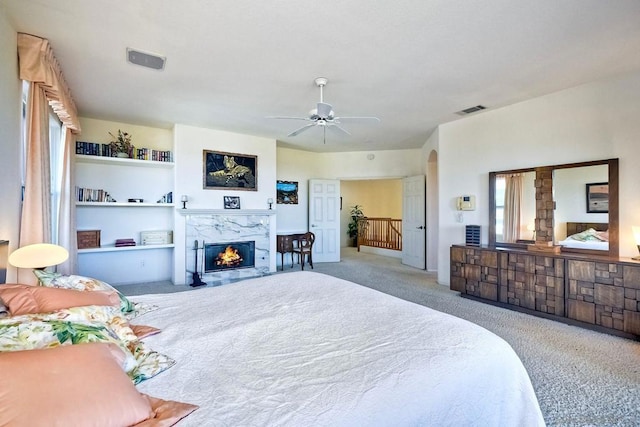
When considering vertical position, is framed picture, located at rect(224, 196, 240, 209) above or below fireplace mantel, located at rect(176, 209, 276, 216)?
above

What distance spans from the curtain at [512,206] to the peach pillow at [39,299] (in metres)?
4.71

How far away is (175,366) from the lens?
1.16 metres

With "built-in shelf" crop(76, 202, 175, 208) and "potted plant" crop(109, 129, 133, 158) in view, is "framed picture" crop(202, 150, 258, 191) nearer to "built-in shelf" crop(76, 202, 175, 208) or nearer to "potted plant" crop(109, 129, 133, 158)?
"built-in shelf" crop(76, 202, 175, 208)

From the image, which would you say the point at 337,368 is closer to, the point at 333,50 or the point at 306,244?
the point at 333,50

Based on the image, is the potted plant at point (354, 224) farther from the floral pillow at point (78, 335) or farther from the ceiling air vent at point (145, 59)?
the floral pillow at point (78, 335)

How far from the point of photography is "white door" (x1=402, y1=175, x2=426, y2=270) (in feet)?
21.6

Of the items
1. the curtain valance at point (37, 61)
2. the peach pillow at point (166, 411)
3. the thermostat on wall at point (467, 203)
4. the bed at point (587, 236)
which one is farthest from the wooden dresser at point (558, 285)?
the curtain valance at point (37, 61)

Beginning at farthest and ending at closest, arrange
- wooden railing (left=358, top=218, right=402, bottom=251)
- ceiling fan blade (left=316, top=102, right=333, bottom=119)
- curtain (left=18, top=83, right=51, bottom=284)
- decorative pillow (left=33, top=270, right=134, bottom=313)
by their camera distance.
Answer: wooden railing (left=358, top=218, right=402, bottom=251) < ceiling fan blade (left=316, top=102, right=333, bottom=119) < curtain (left=18, top=83, right=51, bottom=284) < decorative pillow (left=33, top=270, right=134, bottom=313)

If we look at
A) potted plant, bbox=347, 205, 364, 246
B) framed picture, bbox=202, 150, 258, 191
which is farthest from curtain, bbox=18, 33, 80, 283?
potted plant, bbox=347, 205, 364, 246

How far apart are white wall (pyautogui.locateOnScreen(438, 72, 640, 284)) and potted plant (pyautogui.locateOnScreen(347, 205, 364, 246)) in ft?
16.6

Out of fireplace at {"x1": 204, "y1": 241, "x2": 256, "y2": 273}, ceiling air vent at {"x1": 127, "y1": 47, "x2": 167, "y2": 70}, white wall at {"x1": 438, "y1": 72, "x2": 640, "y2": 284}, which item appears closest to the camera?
ceiling air vent at {"x1": 127, "y1": 47, "x2": 167, "y2": 70}

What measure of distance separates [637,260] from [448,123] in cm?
303

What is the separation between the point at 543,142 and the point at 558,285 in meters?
1.86

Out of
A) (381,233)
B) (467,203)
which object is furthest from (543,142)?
(381,233)
